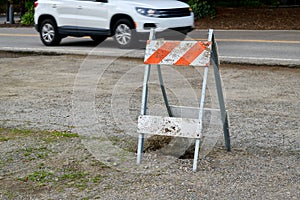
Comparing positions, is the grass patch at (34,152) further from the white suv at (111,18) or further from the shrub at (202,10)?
the shrub at (202,10)

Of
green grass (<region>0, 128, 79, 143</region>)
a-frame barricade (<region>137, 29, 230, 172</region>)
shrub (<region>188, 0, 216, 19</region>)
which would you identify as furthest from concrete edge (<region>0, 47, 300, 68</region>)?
shrub (<region>188, 0, 216, 19</region>)

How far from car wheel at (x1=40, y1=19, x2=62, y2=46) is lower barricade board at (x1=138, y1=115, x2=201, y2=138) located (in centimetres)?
1139

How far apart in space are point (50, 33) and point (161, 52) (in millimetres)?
11540

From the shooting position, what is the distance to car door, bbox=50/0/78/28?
15523mm

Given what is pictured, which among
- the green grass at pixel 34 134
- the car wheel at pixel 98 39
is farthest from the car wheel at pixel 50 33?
the green grass at pixel 34 134

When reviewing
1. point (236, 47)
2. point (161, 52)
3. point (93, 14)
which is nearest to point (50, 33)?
point (93, 14)

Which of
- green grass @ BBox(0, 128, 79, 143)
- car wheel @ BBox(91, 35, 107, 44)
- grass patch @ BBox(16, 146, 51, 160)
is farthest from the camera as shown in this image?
car wheel @ BBox(91, 35, 107, 44)

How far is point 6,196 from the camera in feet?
14.6

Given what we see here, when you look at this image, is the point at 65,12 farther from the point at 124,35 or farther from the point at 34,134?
the point at 34,134

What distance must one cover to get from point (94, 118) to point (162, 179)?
240 centimetres

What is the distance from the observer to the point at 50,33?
16.1m

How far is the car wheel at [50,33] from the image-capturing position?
52.7ft

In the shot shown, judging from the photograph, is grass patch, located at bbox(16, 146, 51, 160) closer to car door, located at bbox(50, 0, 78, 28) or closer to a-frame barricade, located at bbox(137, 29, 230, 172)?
a-frame barricade, located at bbox(137, 29, 230, 172)

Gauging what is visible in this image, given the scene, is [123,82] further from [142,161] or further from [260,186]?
[260,186]
